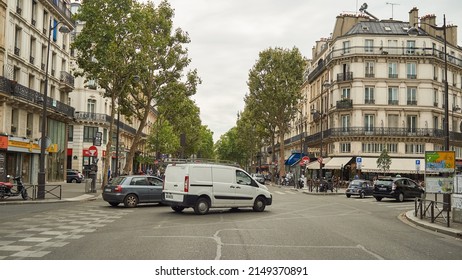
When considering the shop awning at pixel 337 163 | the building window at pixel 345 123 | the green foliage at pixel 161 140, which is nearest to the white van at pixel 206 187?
the shop awning at pixel 337 163

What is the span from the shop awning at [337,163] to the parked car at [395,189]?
72.2 ft

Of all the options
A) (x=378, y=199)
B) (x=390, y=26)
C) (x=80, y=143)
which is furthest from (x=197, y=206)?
(x=390, y=26)

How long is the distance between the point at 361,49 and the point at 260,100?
1377 centimetres

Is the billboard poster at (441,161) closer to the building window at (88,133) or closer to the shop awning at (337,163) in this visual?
the shop awning at (337,163)

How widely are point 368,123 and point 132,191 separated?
37878 millimetres

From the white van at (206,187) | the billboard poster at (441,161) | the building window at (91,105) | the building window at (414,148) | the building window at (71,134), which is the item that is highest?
the building window at (91,105)

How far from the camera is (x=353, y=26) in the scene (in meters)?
55.2

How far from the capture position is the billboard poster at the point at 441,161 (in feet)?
53.6

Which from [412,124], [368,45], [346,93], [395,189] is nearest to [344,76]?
[346,93]

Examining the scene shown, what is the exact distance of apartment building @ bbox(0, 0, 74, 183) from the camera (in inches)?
1209

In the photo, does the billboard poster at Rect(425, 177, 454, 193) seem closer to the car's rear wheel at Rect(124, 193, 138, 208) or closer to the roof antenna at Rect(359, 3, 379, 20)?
the car's rear wheel at Rect(124, 193, 138, 208)

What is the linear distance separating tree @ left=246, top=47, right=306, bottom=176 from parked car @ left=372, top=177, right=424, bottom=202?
27.9 metres

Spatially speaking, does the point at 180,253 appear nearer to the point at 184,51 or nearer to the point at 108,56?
the point at 108,56

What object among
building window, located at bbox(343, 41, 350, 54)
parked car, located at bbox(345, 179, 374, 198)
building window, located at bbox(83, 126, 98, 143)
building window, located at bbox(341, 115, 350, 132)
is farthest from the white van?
building window, located at bbox(83, 126, 98, 143)
